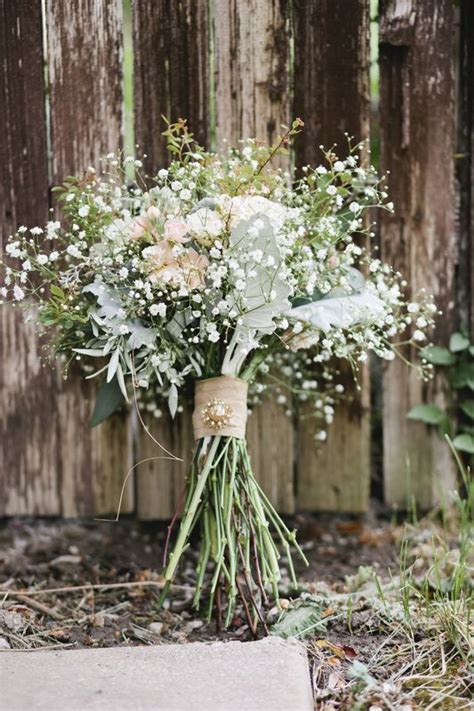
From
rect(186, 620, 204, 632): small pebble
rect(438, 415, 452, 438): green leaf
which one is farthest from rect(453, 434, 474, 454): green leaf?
rect(186, 620, 204, 632): small pebble

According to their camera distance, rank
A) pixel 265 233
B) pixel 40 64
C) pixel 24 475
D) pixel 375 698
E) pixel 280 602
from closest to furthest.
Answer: pixel 375 698, pixel 265 233, pixel 280 602, pixel 40 64, pixel 24 475

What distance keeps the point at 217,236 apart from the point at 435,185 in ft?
3.71

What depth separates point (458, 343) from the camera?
2887mm

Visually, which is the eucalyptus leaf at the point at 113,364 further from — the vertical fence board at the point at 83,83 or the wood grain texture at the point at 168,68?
the wood grain texture at the point at 168,68

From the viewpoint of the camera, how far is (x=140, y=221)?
2.18 m

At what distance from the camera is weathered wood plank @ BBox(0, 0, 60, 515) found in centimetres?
276

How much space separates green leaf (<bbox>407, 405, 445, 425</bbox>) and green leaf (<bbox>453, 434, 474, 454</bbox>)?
0.09m

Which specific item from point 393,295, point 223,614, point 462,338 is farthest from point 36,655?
point 462,338

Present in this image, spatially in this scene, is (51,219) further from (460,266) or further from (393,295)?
(460,266)

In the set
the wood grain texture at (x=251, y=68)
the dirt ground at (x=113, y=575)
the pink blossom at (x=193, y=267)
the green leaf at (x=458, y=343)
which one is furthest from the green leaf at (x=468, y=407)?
the pink blossom at (x=193, y=267)

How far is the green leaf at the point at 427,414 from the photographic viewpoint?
292 centimetres

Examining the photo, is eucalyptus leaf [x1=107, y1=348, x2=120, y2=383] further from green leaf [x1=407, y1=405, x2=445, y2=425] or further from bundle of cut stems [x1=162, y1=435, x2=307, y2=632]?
green leaf [x1=407, y1=405, x2=445, y2=425]

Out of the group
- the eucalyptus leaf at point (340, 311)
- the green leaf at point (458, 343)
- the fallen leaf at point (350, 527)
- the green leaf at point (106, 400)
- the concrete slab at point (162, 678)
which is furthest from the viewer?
the fallen leaf at point (350, 527)

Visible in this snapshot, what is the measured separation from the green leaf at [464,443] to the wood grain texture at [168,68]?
4.61ft
